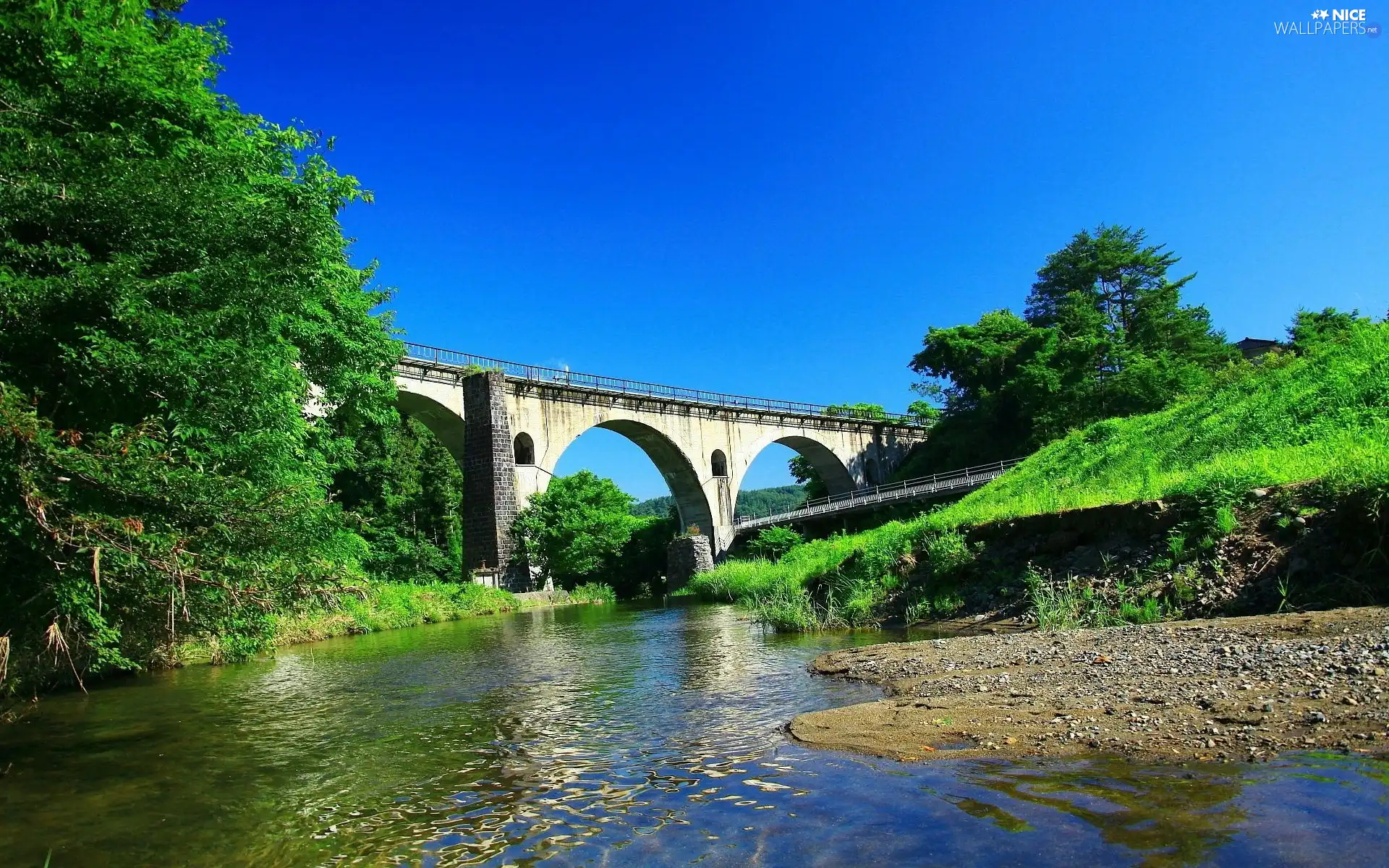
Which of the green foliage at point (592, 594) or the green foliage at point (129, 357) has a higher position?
the green foliage at point (129, 357)

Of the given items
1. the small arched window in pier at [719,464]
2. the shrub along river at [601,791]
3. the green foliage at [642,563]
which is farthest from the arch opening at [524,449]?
the shrub along river at [601,791]

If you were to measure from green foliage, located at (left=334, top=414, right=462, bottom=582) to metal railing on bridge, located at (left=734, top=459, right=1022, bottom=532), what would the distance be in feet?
49.4

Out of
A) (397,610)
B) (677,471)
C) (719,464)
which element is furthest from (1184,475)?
(719,464)

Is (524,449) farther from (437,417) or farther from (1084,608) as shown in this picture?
(1084,608)

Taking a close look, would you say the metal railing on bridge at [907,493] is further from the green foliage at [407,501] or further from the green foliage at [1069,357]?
the green foliage at [407,501]

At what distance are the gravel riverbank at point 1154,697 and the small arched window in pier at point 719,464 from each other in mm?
36296

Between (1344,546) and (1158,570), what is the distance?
1834 mm

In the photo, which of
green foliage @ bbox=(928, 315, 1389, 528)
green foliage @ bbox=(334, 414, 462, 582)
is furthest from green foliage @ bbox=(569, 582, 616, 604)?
green foliage @ bbox=(928, 315, 1389, 528)

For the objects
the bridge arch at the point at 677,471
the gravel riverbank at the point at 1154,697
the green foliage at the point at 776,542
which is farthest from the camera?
the bridge arch at the point at 677,471

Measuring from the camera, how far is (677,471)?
140 feet

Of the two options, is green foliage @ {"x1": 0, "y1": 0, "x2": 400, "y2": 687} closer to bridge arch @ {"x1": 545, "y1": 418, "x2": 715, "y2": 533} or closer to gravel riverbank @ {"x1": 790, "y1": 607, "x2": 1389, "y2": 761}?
gravel riverbank @ {"x1": 790, "y1": 607, "x2": 1389, "y2": 761}

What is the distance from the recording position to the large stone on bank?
114ft

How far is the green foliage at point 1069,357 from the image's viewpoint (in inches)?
1444

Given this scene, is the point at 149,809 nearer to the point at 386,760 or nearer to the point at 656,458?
the point at 386,760
